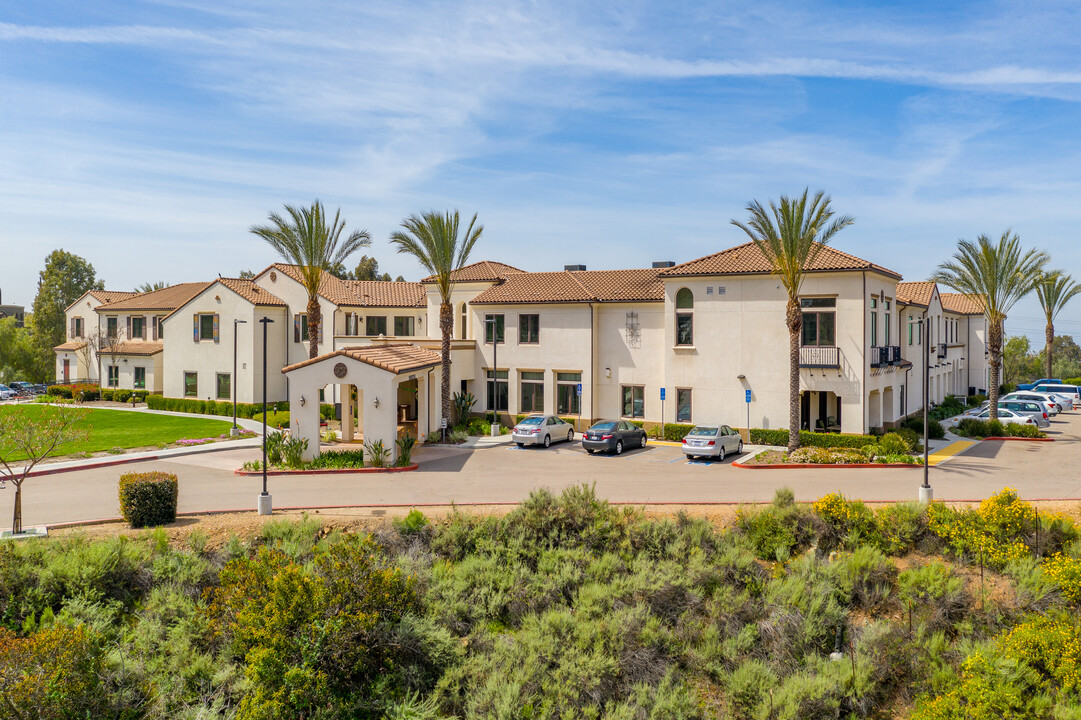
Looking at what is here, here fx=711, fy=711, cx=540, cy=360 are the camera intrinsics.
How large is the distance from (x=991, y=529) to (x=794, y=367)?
491 inches

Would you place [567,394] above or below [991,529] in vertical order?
above

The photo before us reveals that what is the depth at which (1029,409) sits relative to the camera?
3728 cm

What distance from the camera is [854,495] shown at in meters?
20.2

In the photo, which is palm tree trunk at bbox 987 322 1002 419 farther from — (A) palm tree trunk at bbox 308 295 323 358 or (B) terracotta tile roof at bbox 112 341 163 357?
(B) terracotta tile roof at bbox 112 341 163 357

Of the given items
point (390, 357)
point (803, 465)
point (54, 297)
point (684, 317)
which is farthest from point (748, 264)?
point (54, 297)

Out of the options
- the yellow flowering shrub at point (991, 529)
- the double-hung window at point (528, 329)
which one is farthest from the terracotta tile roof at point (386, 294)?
the yellow flowering shrub at point (991, 529)

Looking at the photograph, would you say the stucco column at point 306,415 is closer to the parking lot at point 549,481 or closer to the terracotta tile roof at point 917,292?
the parking lot at point 549,481

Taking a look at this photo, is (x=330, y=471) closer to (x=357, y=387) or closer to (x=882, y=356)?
(x=357, y=387)

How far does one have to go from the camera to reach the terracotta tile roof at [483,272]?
3869cm

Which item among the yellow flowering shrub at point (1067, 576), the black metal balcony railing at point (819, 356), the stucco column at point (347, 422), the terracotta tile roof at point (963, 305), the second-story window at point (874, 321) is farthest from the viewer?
the terracotta tile roof at point (963, 305)

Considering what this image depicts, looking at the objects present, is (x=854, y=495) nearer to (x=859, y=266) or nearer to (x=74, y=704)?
(x=859, y=266)

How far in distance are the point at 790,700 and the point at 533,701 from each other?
4.34 meters

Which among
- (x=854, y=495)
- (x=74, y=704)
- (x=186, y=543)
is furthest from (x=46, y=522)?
(x=854, y=495)

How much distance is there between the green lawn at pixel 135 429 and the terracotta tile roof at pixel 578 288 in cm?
1501
